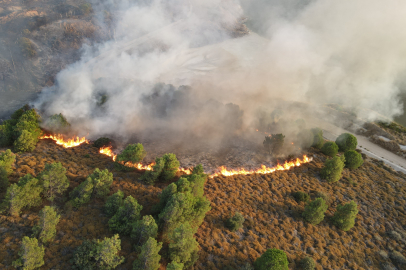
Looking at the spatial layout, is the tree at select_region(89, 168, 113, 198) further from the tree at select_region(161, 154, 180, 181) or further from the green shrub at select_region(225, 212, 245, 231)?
the green shrub at select_region(225, 212, 245, 231)

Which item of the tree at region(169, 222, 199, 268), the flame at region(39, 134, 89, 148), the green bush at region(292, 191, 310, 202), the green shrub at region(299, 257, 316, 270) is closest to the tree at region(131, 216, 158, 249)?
the tree at region(169, 222, 199, 268)

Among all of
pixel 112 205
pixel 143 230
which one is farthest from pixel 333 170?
pixel 112 205

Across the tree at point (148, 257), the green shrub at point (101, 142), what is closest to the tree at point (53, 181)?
the green shrub at point (101, 142)

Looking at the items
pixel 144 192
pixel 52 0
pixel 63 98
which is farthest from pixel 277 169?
pixel 52 0

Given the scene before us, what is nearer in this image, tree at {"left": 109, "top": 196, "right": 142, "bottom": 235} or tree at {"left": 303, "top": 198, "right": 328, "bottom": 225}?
tree at {"left": 109, "top": 196, "right": 142, "bottom": 235}

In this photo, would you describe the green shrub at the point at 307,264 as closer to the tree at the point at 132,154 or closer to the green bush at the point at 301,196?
the green bush at the point at 301,196

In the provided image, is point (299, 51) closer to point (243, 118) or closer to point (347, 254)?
point (243, 118)

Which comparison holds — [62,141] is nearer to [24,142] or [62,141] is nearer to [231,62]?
[24,142]
